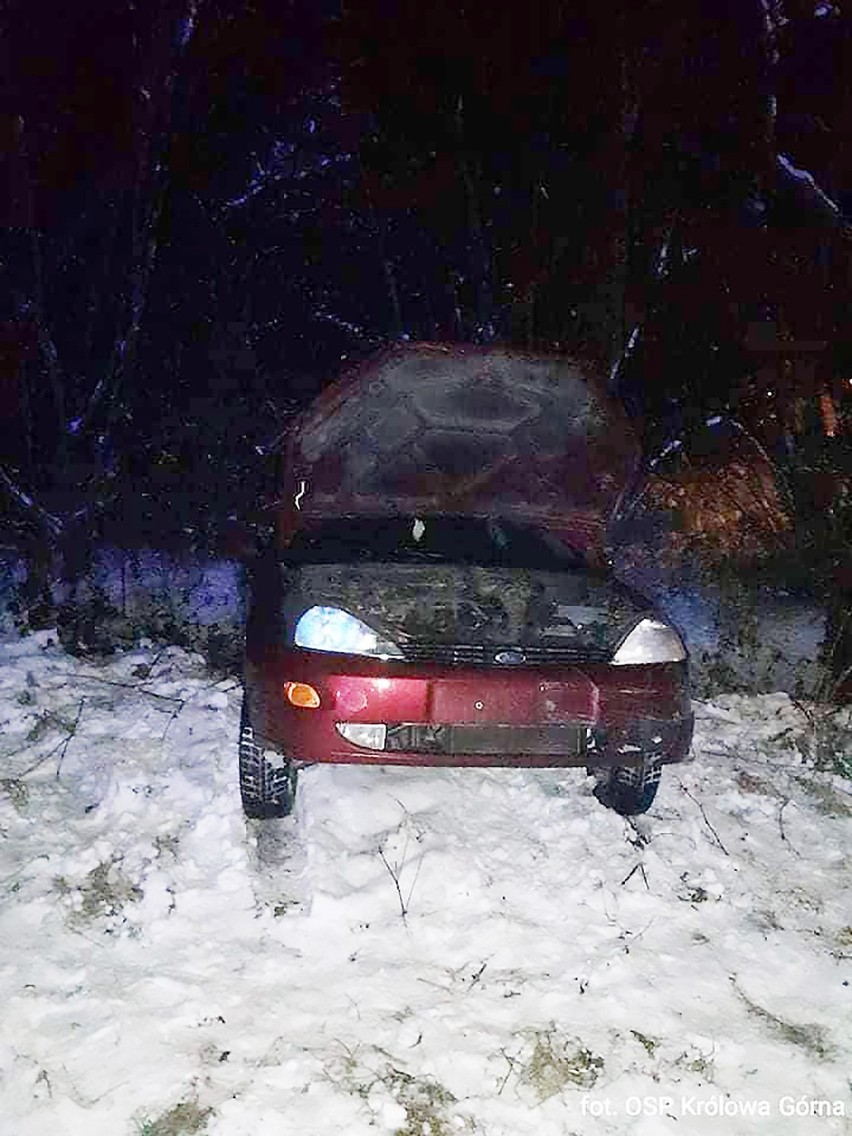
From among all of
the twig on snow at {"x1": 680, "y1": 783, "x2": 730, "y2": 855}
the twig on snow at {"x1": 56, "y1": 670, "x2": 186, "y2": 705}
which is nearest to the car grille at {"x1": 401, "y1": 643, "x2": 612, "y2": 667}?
the twig on snow at {"x1": 680, "y1": 783, "x2": 730, "y2": 855}

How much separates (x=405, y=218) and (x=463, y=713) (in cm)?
892

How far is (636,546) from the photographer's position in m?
10.2

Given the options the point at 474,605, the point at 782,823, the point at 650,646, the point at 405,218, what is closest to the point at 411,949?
the point at 474,605

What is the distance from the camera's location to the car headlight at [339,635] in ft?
10.7

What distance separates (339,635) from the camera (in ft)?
10.8

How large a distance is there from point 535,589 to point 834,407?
5.34 m

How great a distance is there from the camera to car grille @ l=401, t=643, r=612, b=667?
324cm

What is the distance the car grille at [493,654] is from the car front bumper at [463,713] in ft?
0.15

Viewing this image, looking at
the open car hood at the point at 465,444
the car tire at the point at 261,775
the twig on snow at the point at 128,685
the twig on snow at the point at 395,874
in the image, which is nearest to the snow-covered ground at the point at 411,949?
the twig on snow at the point at 395,874

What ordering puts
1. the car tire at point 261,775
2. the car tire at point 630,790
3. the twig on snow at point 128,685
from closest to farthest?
1. the car tire at point 261,775
2. the car tire at point 630,790
3. the twig on snow at point 128,685

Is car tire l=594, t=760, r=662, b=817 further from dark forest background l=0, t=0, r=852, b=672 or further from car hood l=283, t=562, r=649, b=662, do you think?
dark forest background l=0, t=0, r=852, b=672

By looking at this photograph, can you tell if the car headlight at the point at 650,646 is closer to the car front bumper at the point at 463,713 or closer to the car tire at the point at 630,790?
the car front bumper at the point at 463,713

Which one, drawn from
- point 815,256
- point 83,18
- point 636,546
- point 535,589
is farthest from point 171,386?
point 535,589

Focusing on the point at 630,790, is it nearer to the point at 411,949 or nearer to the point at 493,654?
the point at 493,654
